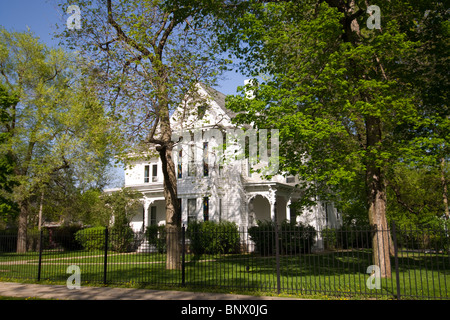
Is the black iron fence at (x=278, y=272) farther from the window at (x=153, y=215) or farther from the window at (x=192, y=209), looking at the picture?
the window at (x=153, y=215)

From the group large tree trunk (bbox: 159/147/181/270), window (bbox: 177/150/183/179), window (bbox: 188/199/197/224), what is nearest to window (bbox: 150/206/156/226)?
window (bbox: 177/150/183/179)

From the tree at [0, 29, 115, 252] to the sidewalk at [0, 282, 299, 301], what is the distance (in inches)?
597

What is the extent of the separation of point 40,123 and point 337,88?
2426 centimetres

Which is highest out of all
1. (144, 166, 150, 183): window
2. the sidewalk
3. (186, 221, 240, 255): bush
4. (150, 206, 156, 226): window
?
(144, 166, 150, 183): window

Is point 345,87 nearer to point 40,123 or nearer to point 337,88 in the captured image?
point 337,88

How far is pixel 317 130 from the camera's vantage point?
11.9 m

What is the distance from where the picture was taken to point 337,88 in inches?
497

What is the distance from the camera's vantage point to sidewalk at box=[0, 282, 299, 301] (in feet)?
33.2

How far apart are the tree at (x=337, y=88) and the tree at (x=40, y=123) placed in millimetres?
16322

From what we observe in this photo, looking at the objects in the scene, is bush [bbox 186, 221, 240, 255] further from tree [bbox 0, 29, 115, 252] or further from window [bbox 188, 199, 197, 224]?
tree [bbox 0, 29, 115, 252]

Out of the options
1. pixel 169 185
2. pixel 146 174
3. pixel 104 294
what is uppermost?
pixel 146 174

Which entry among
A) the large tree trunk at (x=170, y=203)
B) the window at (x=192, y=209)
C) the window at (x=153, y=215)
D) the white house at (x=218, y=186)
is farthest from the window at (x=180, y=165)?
the large tree trunk at (x=170, y=203)

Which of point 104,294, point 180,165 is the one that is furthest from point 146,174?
point 104,294

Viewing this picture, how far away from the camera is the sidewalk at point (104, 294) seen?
1012 centimetres
